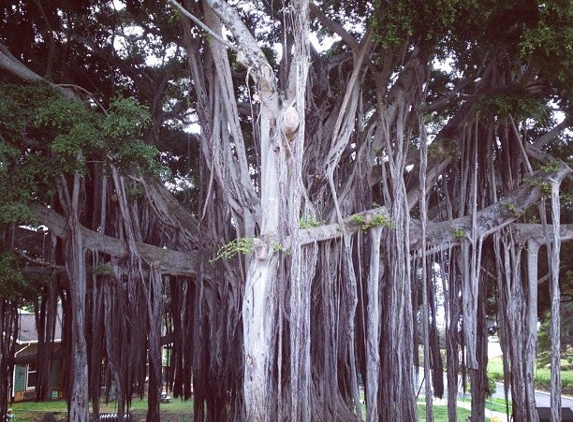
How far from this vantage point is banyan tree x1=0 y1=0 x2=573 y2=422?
4.22 meters

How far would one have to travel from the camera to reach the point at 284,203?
4.04 m

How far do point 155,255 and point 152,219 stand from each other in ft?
2.37

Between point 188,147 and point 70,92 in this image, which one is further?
point 188,147

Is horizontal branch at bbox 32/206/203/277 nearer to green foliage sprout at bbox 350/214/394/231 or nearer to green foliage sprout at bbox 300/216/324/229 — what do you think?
green foliage sprout at bbox 300/216/324/229

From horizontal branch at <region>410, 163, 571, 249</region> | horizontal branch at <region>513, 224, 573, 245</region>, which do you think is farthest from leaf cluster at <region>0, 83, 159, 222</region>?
horizontal branch at <region>513, 224, 573, 245</region>

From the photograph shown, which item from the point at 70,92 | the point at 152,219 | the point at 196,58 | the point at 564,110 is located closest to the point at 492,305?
the point at 564,110

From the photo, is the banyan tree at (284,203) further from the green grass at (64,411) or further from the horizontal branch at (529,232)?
the green grass at (64,411)

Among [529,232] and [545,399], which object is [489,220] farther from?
[545,399]

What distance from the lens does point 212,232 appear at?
18.2 ft

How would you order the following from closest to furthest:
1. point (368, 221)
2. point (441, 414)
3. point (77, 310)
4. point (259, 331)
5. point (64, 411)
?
1. point (259, 331)
2. point (368, 221)
3. point (77, 310)
4. point (64, 411)
5. point (441, 414)

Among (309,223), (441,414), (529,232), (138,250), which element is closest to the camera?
(309,223)

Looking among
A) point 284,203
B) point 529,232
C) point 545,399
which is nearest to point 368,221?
point 284,203

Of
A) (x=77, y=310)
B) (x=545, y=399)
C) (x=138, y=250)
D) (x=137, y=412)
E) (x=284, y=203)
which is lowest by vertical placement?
(x=545, y=399)

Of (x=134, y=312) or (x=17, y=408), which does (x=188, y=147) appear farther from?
(x=17, y=408)
